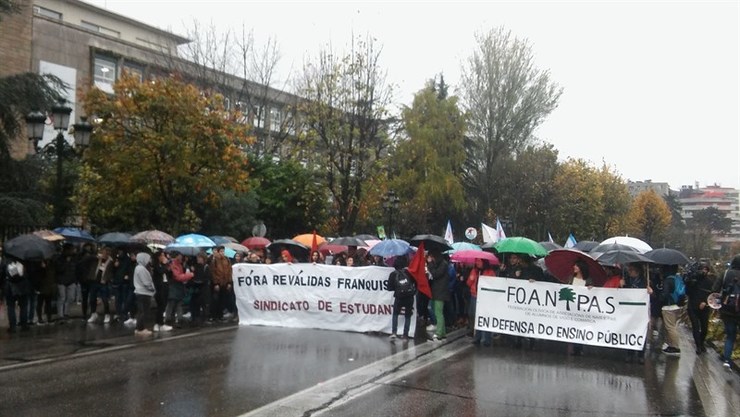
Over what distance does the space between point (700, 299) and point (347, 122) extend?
66.9 feet

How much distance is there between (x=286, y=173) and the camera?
112 ft

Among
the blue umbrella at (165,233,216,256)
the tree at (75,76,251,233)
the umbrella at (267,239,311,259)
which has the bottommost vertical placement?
the umbrella at (267,239,311,259)

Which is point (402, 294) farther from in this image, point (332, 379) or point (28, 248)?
point (28, 248)

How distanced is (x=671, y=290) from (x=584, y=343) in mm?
2257

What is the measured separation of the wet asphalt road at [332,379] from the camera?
26.5 feet

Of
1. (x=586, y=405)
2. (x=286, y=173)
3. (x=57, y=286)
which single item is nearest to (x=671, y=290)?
(x=586, y=405)

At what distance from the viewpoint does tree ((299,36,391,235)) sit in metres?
30.9

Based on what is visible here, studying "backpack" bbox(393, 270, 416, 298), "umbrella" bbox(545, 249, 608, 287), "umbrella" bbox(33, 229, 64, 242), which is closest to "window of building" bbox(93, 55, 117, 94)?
"umbrella" bbox(33, 229, 64, 242)

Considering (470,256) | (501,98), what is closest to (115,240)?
(470,256)

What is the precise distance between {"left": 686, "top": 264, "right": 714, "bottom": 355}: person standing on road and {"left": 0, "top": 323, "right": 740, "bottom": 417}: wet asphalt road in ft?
1.57

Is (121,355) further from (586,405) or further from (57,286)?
(586,405)

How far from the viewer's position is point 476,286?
14.6m

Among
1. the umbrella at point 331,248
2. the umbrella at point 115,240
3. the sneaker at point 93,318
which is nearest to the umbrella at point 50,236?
the umbrella at point 115,240

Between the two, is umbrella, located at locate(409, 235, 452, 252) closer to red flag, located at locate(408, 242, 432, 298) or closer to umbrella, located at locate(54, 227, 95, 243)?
red flag, located at locate(408, 242, 432, 298)
